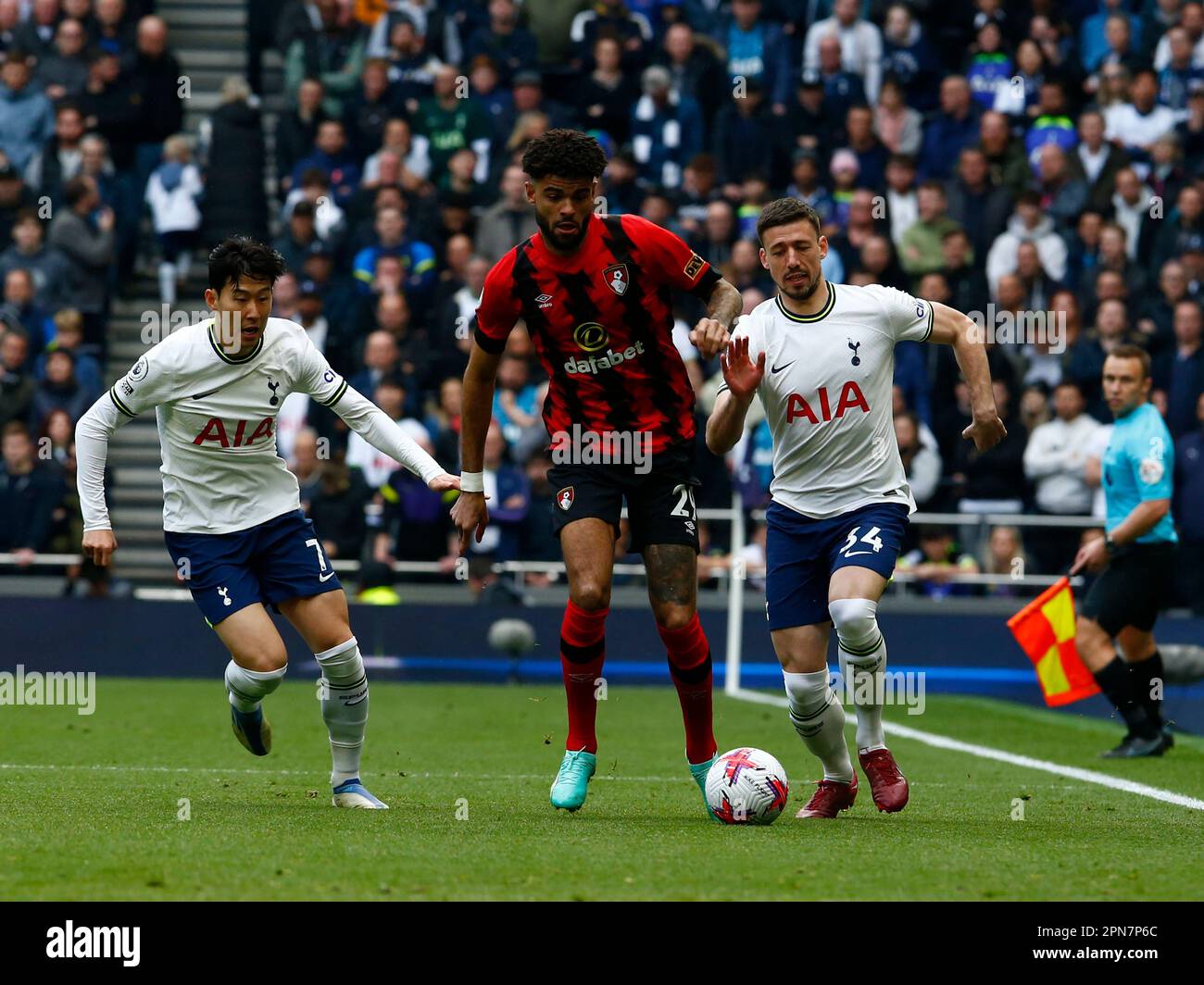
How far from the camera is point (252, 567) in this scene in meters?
8.04

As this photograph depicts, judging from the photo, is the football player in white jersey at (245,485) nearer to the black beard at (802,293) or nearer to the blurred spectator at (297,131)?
the black beard at (802,293)

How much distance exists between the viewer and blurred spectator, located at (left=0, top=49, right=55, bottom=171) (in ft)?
66.3

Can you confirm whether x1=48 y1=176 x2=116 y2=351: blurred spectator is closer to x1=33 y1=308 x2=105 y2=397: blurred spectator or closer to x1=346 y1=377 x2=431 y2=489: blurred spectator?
x1=33 y1=308 x2=105 y2=397: blurred spectator

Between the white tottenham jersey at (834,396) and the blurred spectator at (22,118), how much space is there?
Result: 1427 cm

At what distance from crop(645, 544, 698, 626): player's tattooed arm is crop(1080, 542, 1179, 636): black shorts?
14.7ft

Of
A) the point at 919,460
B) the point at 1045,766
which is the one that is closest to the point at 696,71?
the point at 919,460

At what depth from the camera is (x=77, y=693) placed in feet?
51.2

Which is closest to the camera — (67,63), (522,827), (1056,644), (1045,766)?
(522,827)

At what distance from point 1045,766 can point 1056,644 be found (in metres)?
1.41

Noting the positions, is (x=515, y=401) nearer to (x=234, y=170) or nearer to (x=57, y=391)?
(x=57, y=391)

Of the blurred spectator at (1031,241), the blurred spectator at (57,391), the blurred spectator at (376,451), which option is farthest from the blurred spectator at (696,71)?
the blurred spectator at (57,391)

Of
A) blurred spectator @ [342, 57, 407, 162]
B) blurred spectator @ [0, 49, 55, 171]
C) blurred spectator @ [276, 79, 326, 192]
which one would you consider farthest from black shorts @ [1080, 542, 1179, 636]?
blurred spectator @ [0, 49, 55, 171]

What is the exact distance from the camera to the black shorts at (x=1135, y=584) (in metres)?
11.3
